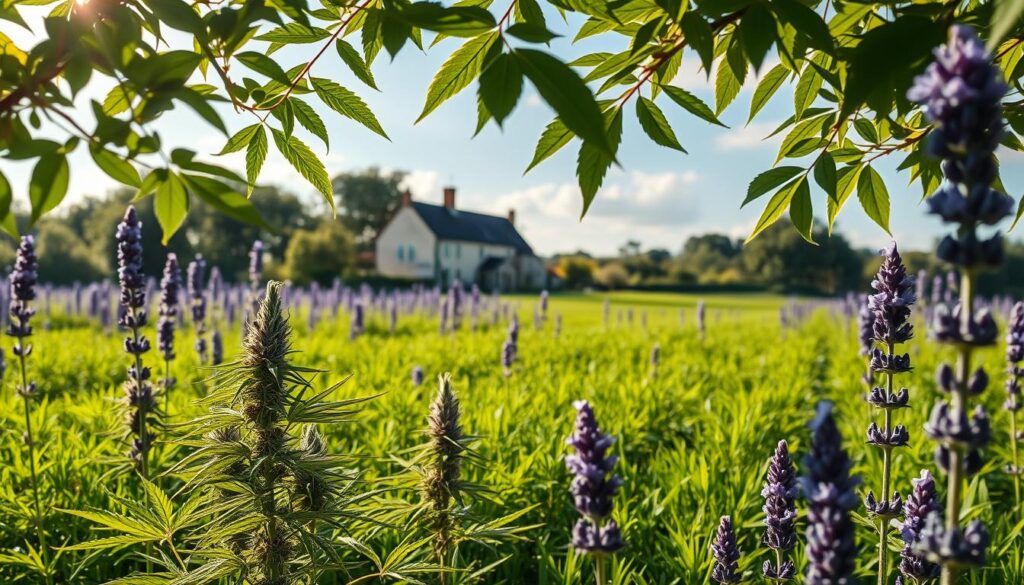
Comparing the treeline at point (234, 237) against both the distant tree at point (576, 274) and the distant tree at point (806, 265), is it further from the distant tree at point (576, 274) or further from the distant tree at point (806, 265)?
the distant tree at point (806, 265)

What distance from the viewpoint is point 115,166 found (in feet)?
4.80

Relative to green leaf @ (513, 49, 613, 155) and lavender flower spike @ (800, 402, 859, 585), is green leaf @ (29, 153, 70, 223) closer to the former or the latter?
green leaf @ (513, 49, 613, 155)

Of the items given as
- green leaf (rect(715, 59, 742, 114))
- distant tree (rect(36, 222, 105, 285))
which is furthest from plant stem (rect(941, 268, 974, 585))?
distant tree (rect(36, 222, 105, 285))

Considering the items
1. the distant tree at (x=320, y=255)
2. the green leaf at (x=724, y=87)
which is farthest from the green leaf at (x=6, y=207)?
the distant tree at (x=320, y=255)

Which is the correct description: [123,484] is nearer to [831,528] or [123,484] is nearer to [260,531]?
[260,531]

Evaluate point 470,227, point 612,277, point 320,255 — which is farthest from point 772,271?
point 320,255

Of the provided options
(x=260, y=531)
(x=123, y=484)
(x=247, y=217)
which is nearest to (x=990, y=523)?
(x=260, y=531)

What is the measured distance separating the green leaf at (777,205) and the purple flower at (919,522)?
1.00 meters

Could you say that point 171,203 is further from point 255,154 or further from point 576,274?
point 576,274

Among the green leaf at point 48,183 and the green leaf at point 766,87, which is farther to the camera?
the green leaf at point 766,87

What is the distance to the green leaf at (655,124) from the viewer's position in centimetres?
220

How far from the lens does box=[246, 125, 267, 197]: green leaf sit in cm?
234

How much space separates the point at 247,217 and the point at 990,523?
4912 millimetres

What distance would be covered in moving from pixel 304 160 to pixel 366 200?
86.1m
